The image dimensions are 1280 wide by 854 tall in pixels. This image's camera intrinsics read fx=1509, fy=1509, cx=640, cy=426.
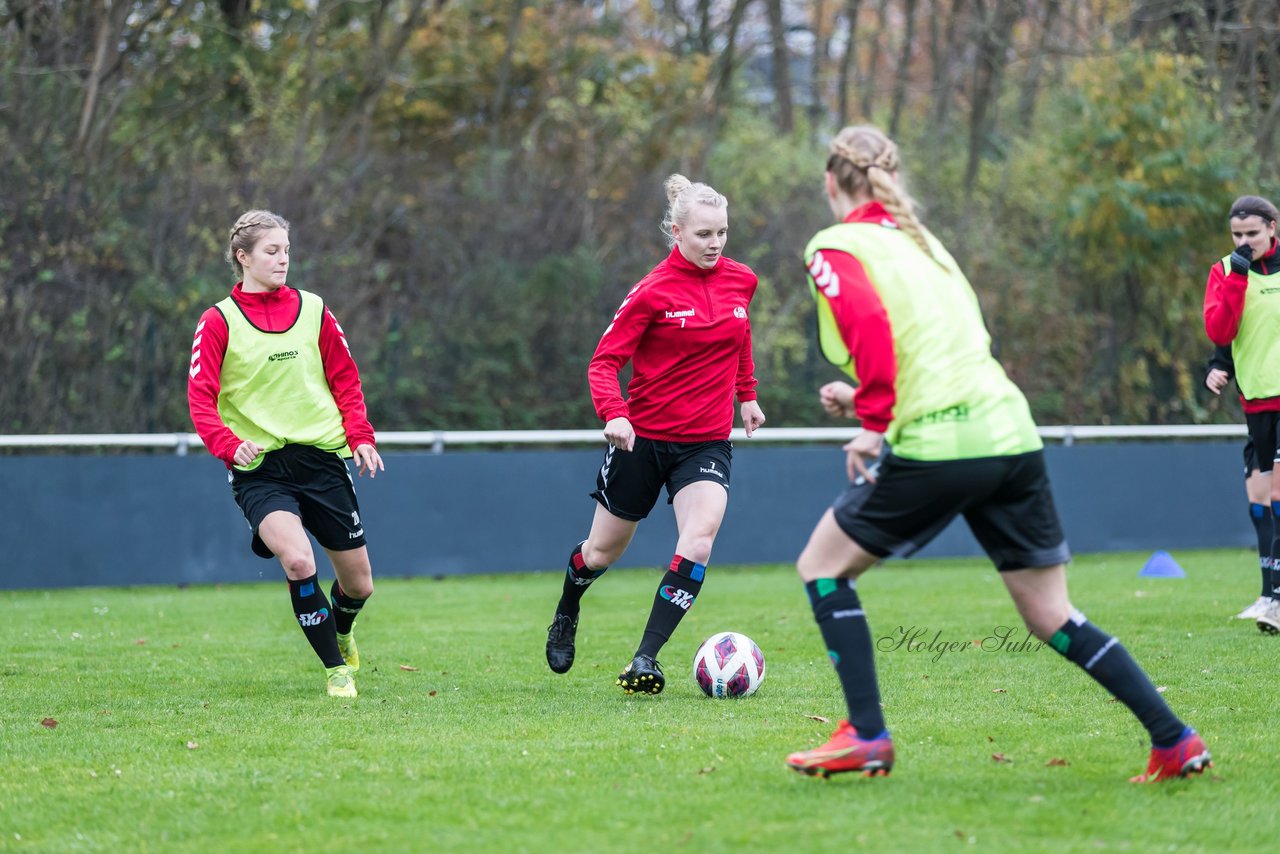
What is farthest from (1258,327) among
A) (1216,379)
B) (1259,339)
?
(1216,379)

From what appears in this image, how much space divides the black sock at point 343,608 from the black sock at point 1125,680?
11.6 ft

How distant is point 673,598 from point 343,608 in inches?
61.3

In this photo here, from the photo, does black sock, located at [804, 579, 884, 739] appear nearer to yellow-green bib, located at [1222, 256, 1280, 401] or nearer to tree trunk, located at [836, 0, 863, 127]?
yellow-green bib, located at [1222, 256, 1280, 401]

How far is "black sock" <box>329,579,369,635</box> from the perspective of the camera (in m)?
6.80

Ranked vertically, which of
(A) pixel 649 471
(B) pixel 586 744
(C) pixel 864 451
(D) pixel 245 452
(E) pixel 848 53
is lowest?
(B) pixel 586 744

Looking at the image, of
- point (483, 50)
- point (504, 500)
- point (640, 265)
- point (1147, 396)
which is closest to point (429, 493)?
point (504, 500)

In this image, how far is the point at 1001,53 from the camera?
2370 centimetres

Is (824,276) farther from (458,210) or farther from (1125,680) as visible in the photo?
(458,210)

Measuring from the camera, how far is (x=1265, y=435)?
27.3 ft

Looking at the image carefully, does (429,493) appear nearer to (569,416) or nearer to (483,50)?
(569,416)

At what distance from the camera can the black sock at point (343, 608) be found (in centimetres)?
680

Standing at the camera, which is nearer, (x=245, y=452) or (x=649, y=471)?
(x=245, y=452)

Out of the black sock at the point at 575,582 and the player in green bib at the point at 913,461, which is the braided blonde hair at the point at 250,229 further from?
the player in green bib at the point at 913,461

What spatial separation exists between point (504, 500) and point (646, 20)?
43.8ft
